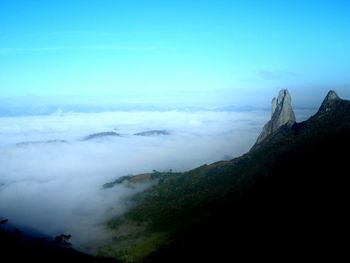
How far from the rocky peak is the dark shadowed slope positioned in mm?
571

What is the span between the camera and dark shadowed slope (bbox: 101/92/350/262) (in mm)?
102312

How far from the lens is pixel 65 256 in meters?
87.7

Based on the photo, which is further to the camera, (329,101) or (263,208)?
(329,101)

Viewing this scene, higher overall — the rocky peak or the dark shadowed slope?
the rocky peak

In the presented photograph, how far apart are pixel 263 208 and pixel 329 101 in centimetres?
8958

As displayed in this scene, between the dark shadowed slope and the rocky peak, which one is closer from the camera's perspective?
the dark shadowed slope

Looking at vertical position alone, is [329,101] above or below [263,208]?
above

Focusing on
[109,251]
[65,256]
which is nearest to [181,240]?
[109,251]

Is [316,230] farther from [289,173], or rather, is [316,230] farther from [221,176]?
[221,176]

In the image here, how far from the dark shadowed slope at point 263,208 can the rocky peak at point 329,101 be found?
0.57 metres

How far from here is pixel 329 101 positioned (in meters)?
189

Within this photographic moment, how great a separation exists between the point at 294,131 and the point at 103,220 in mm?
105230

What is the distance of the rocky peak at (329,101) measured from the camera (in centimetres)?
18494

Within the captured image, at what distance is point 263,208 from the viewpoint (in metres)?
124
